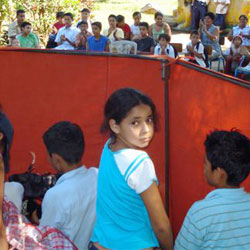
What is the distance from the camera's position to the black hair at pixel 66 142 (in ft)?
8.73

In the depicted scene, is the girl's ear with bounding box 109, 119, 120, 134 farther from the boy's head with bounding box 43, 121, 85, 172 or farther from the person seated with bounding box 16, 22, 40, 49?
the person seated with bounding box 16, 22, 40, 49

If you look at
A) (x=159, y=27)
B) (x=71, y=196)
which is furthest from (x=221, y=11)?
(x=71, y=196)

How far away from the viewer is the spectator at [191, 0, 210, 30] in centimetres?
1437

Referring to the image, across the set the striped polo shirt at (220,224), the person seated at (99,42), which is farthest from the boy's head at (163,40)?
the striped polo shirt at (220,224)

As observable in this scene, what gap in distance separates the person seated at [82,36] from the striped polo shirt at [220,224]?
7.71 meters

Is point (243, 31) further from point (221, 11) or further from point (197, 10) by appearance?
point (197, 10)

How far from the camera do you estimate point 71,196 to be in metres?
2.46

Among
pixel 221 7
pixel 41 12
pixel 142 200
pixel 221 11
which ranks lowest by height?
pixel 142 200

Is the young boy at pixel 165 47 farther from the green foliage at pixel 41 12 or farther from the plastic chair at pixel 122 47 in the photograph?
the green foliage at pixel 41 12

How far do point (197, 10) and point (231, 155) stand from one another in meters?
13.0

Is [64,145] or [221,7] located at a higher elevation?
[221,7]

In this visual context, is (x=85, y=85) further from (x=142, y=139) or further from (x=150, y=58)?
(x=142, y=139)

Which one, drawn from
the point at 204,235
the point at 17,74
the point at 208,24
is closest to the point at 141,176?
the point at 204,235

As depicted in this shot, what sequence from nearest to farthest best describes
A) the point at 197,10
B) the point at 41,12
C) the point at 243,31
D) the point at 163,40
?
the point at 163,40, the point at 243,31, the point at 41,12, the point at 197,10
